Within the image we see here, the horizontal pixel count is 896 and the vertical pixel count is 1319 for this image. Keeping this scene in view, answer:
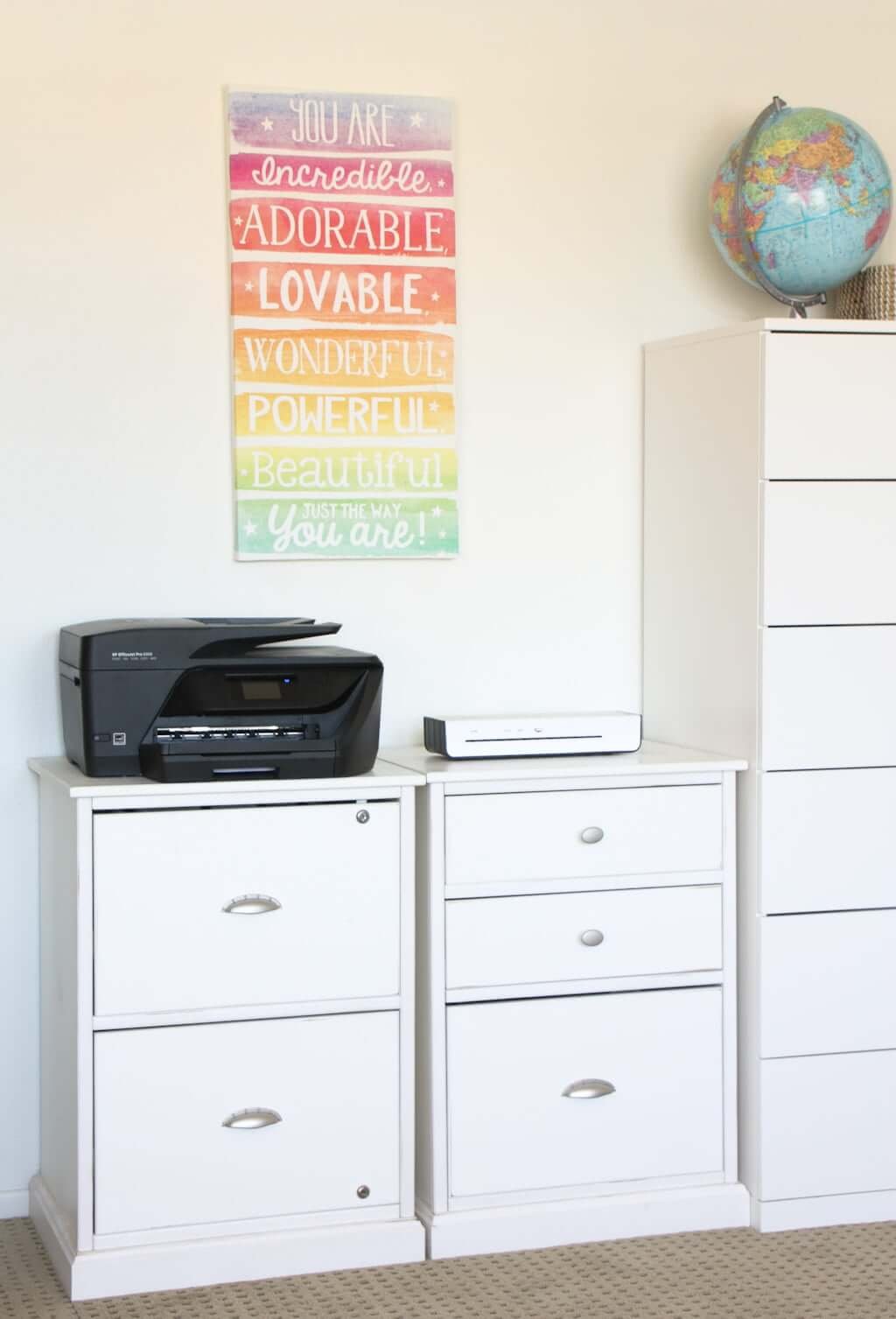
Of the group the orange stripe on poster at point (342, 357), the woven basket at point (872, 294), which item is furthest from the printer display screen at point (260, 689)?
the woven basket at point (872, 294)

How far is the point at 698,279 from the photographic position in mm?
3268

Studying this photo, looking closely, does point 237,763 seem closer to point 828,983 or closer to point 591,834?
point 591,834

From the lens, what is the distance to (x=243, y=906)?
2613 mm

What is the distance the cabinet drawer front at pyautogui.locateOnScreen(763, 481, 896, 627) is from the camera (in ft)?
9.20

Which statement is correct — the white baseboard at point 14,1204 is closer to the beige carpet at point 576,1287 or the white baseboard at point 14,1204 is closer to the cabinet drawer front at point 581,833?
the beige carpet at point 576,1287

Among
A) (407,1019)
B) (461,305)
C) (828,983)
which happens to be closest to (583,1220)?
(407,1019)

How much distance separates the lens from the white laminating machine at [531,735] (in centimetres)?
289

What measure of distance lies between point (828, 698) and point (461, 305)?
3.46 feet

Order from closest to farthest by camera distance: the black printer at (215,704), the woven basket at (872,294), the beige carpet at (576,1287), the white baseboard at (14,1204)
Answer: the beige carpet at (576,1287) < the black printer at (215,704) < the white baseboard at (14,1204) < the woven basket at (872,294)

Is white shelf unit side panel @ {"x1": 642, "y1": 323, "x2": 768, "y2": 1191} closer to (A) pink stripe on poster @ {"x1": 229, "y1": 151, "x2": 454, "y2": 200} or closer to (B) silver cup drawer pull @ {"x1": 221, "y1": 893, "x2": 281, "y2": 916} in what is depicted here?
(A) pink stripe on poster @ {"x1": 229, "y1": 151, "x2": 454, "y2": 200}

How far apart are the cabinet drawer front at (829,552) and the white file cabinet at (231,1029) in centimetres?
75

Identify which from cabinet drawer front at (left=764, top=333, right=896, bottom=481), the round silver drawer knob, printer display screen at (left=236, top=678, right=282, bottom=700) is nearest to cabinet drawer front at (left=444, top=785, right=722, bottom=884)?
the round silver drawer knob

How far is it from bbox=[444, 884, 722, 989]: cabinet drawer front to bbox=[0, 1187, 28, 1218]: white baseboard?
0.95 m

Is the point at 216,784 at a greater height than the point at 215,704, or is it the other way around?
the point at 215,704
